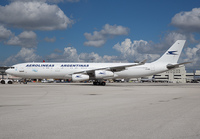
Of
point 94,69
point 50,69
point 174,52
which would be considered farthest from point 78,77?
point 174,52

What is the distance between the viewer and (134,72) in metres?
40.9

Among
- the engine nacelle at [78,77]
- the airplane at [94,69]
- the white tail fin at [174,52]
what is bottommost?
the engine nacelle at [78,77]

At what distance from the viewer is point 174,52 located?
40.8 metres

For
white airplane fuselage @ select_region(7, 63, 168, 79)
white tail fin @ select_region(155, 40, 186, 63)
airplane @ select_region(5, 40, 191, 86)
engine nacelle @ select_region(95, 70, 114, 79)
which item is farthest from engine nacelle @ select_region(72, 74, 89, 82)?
white tail fin @ select_region(155, 40, 186, 63)

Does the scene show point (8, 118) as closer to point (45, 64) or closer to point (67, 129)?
point (67, 129)

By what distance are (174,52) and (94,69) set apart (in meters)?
15.8

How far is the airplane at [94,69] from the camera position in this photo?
36.9m

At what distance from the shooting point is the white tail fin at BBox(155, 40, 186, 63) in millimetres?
40844

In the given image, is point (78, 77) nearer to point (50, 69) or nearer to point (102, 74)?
point (102, 74)

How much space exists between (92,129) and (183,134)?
93.8 inches

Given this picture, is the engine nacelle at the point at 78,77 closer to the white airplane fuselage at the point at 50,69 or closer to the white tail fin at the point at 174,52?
the white airplane fuselage at the point at 50,69

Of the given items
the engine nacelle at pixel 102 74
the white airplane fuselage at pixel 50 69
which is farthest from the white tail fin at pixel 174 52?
the engine nacelle at pixel 102 74

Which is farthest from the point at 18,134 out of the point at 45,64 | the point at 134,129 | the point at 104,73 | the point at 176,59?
the point at 176,59

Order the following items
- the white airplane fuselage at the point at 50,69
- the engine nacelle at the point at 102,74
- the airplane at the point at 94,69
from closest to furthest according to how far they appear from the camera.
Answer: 1. the engine nacelle at the point at 102,74
2. the airplane at the point at 94,69
3. the white airplane fuselage at the point at 50,69
